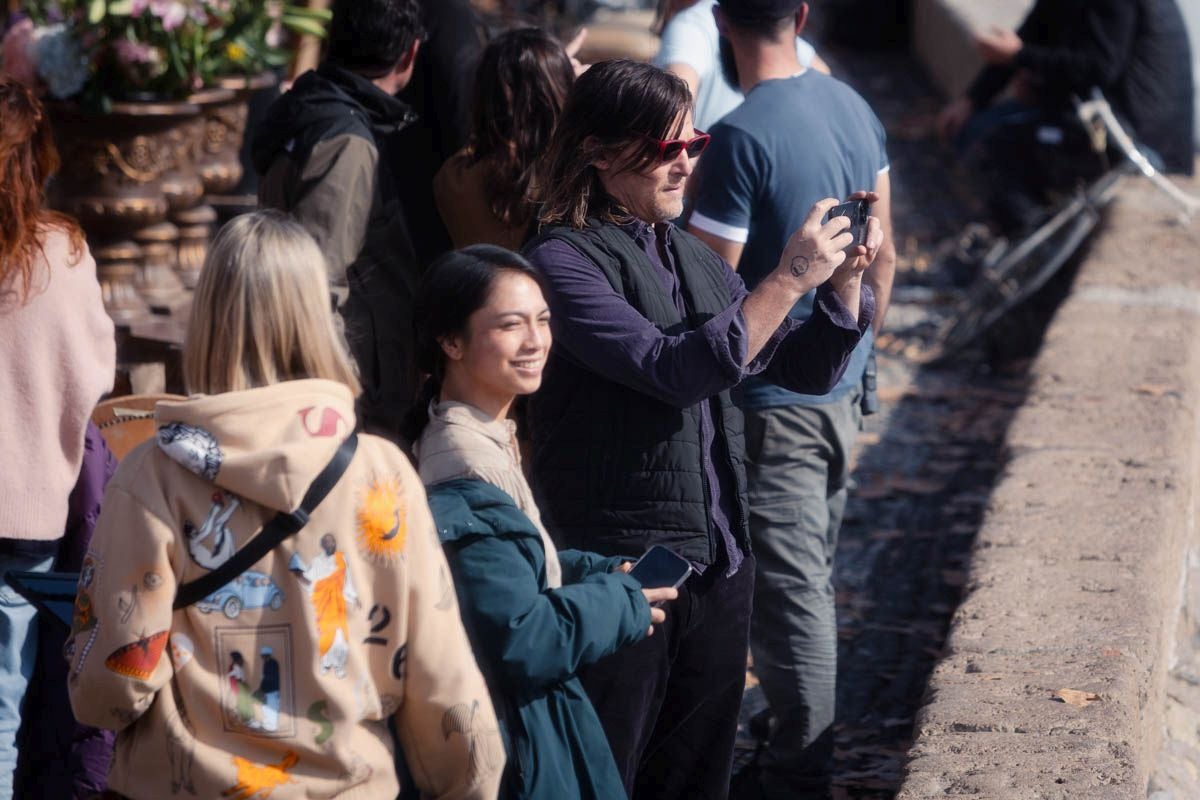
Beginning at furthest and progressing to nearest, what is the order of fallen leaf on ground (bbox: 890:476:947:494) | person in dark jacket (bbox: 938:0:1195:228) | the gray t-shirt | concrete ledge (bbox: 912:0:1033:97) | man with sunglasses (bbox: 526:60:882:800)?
concrete ledge (bbox: 912:0:1033:97)
person in dark jacket (bbox: 938:0:1195:228)
fallen leaf on ground (bbox: 890:476:947:494)
the gray t-shirt
man with sunglasses (bbox: 526:60:882:800)

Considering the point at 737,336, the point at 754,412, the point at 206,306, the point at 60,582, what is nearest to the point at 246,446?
the point at 206,306

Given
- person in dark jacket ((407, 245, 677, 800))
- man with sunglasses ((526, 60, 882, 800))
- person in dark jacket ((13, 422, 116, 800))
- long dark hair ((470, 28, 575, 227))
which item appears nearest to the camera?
person in dark jacket ((407, 245, 677, 800))

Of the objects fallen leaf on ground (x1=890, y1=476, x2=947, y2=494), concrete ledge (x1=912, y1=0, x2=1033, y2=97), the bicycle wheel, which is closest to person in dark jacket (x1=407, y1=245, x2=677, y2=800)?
fallen leaf on ground (x1=890, y1=476, x2=947, y2=494)

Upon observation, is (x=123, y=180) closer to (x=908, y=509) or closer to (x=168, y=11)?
(x=168, y=11)

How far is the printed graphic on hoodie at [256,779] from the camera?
241 cm

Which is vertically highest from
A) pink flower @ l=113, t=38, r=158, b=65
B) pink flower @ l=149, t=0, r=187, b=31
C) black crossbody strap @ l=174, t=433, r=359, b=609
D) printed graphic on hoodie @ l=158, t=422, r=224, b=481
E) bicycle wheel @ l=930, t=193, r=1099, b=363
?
printed graphic on hoodie @ l=158, t=422, r=224, b=481

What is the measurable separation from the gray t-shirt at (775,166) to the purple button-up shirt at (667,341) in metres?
0.55

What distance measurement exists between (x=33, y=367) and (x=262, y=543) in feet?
3.30

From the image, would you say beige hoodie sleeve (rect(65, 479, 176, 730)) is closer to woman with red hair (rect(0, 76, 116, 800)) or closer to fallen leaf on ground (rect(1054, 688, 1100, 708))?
woman with red hair (rect(0, 76, 116, 800))

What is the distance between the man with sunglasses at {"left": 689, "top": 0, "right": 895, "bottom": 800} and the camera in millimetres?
3770

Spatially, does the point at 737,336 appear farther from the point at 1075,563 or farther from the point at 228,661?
the point at 1075,563

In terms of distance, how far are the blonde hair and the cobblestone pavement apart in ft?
6.66

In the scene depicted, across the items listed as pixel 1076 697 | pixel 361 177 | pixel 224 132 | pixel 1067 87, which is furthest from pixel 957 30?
pixel 1076 697

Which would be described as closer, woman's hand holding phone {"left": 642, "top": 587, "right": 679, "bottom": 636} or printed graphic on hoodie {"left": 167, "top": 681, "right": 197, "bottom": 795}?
printed graphic on hoodie {"left": 167, "top": 681, "right": 197, "bottom": 795}
